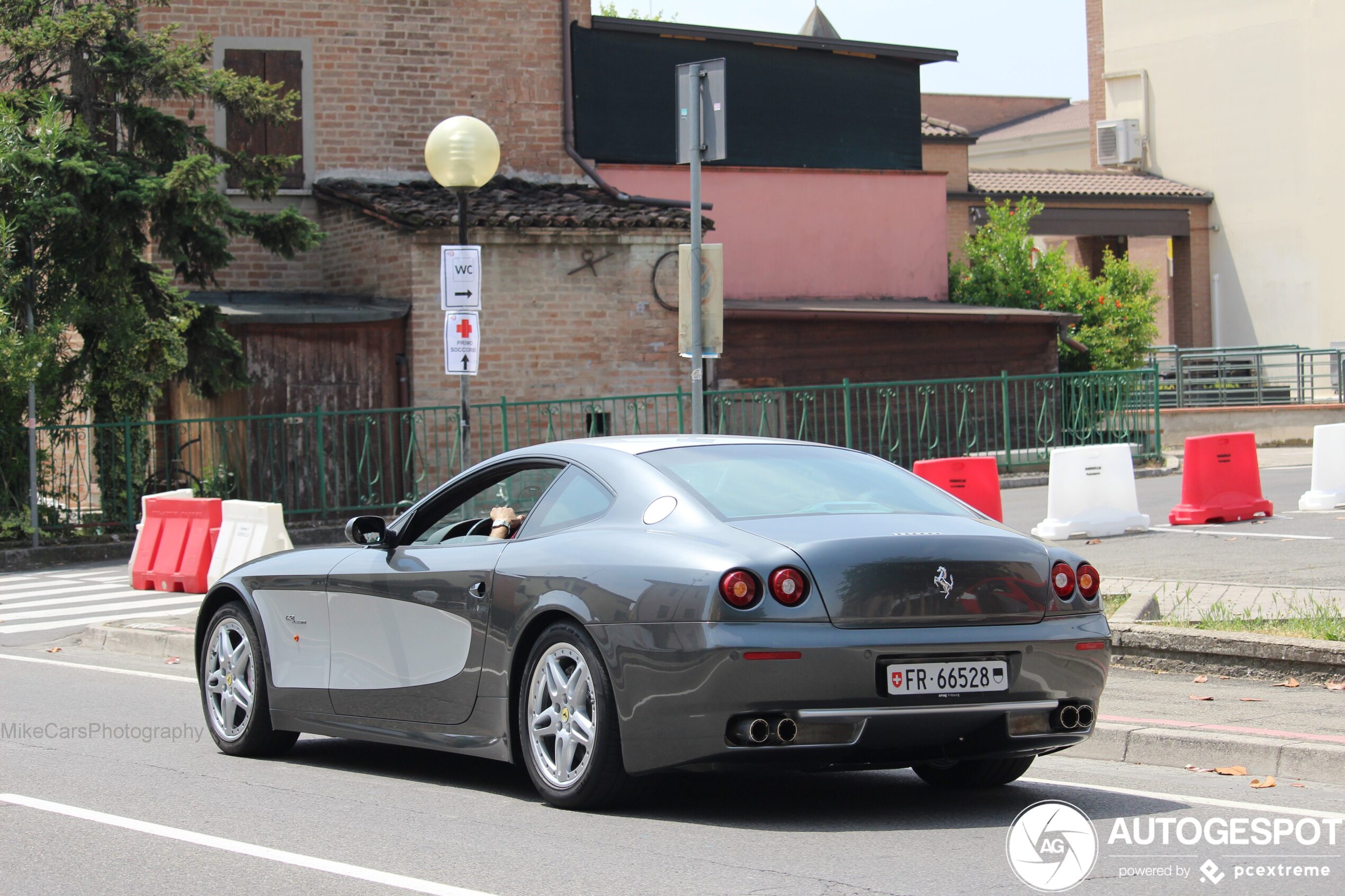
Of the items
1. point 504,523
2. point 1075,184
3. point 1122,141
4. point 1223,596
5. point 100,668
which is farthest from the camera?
point 1122,141

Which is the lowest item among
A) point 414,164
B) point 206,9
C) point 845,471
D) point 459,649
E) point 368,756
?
point 368,756

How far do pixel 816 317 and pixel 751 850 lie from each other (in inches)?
901

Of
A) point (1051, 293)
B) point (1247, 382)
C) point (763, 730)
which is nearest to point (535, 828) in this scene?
point (763, 730)

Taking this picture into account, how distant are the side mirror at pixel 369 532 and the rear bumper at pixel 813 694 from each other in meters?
1.63

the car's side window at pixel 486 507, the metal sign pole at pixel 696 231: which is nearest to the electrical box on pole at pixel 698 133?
the metal sign pole at pixel 696 231

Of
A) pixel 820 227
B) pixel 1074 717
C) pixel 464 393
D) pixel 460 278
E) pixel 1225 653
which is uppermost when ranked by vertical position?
pixel 820 227

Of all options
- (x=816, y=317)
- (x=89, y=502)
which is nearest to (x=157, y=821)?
(x=89, y=502)

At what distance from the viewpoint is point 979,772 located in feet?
21.2

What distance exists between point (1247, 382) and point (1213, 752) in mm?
29563

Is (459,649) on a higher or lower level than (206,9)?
lower

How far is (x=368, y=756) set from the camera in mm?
7793

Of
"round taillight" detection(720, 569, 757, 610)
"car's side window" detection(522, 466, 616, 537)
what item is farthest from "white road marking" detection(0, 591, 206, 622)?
"round taillight" detection(720, 569, 757, 610)

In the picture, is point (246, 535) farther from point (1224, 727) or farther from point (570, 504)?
point (1224, 727)

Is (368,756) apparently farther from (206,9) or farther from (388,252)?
(206,9)
